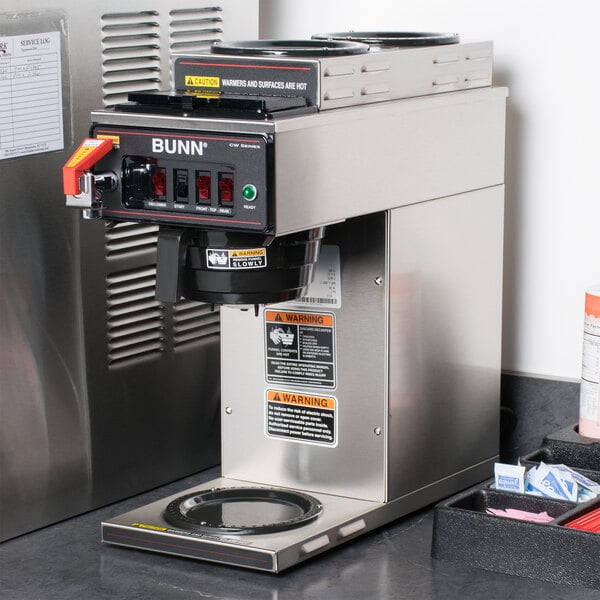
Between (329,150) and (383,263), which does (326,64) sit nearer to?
(329,150)

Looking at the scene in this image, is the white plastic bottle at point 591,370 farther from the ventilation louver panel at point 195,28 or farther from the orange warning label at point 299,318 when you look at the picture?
the ventilation louver panel at point 195,28

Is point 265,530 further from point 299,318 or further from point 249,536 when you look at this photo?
point 299,318

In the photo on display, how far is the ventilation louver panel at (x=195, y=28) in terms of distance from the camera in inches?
58.7

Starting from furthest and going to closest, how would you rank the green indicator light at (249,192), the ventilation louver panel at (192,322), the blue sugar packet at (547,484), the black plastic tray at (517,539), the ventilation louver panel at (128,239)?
the ventilation louver panel at (192,322), the ventilation louver panel at (128,239), the blue sugar packet at (547,484), the black plastic tray at (517,539), the green indicator light at (249,192)

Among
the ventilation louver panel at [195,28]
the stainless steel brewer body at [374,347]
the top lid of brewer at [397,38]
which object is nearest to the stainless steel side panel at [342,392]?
the stainless steel brewer body at [374,347]

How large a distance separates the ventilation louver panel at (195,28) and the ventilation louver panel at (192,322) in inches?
12.4

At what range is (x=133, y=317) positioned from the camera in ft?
4.83

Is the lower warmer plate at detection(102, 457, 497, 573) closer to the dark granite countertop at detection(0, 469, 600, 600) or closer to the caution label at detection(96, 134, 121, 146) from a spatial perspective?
the dark granite countertop at detection(0, 469, 600, 600)

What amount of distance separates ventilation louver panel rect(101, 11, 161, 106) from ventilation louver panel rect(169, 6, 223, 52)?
1.3 inches

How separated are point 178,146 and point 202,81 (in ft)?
0.44

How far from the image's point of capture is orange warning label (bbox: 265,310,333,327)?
1.36 m

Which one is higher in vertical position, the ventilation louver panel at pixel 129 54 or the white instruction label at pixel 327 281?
the ventilation louver panel at pixel 129 54

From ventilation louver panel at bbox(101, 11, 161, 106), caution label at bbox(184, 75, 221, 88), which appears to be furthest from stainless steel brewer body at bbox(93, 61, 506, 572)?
ventilation louver panel at bbox(101, 11, 161, 106)

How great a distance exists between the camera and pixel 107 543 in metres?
1.33
